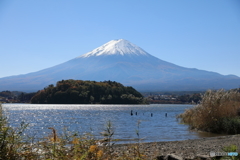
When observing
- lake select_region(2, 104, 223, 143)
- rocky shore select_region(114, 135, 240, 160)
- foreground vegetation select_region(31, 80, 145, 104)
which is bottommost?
lake select_region(2, 104, 223, 143)

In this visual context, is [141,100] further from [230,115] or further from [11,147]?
[11,147]

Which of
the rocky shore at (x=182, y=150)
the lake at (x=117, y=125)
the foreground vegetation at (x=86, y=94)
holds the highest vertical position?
the foreground vegetation at (x=86, y=94)

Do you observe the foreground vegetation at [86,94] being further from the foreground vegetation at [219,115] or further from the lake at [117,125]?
the foreground vegetation at [219,115]

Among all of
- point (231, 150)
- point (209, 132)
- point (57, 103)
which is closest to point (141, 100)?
point (57, 103)

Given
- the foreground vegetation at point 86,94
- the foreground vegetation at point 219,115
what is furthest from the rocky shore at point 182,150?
the foreground vegetation at point 86,94

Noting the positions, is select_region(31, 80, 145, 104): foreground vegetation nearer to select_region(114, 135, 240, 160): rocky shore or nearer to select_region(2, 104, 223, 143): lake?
select_region(2, 104, 223, 143): lake

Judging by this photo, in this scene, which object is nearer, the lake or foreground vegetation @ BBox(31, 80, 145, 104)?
the lake

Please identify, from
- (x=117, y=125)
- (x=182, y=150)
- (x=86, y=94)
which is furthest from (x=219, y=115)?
(x=86, y=94)

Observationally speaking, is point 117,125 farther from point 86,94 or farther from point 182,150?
point 86,94

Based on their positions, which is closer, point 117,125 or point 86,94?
point 117,125

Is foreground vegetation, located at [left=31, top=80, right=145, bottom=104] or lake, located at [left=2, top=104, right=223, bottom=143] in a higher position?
foreground vegetation, located at [left=31, top=80, right=145, bottom=104]

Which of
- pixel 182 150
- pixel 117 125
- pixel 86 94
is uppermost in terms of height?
pixel 86 94

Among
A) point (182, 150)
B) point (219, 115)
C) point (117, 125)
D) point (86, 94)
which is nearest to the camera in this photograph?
point (182, 150)

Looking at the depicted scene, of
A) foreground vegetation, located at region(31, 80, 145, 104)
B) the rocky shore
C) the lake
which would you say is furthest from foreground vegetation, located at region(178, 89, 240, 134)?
foreground vegetation, located at region(31, 80, 145, 104)
